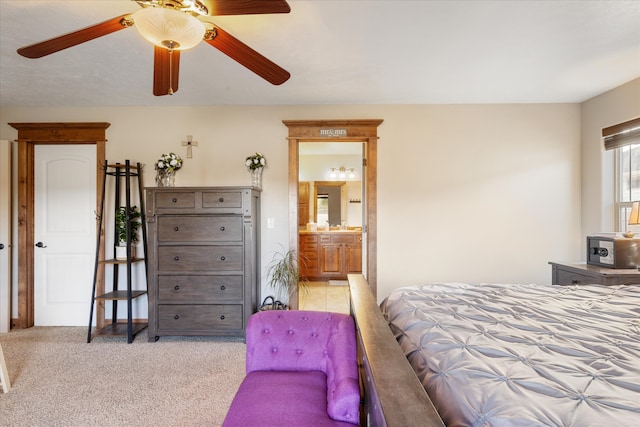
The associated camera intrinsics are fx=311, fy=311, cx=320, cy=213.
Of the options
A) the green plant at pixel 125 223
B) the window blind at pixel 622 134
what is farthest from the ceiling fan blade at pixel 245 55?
the window blind at pixel 622 134

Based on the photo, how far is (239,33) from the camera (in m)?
2.13

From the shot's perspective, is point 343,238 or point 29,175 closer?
point 29,175

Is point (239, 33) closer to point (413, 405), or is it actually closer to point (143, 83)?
point (143, 83)

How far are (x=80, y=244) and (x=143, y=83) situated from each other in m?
2.02

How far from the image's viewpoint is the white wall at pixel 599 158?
2980 mm

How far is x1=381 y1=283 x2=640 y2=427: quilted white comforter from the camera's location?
804 mm

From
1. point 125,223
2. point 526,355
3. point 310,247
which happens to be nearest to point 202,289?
point 125,223

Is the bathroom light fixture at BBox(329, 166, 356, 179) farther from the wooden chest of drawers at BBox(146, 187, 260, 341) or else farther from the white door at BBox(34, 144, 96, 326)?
the white door at BBox(34, 144, 96, 326)

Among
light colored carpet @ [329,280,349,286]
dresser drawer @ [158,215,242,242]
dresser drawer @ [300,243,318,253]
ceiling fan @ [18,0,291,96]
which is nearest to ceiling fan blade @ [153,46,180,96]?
ceiling fan @ [18,0,291,96]

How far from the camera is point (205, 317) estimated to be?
121 inches

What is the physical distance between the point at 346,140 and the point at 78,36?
247 centimetres

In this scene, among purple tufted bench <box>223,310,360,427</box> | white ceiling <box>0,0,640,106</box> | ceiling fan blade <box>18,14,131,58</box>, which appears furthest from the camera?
white ceiling <box>0,0,640,106</box>

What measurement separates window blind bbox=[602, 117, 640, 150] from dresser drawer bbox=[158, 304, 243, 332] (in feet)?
13.1

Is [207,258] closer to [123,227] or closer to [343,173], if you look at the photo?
[123,227]
